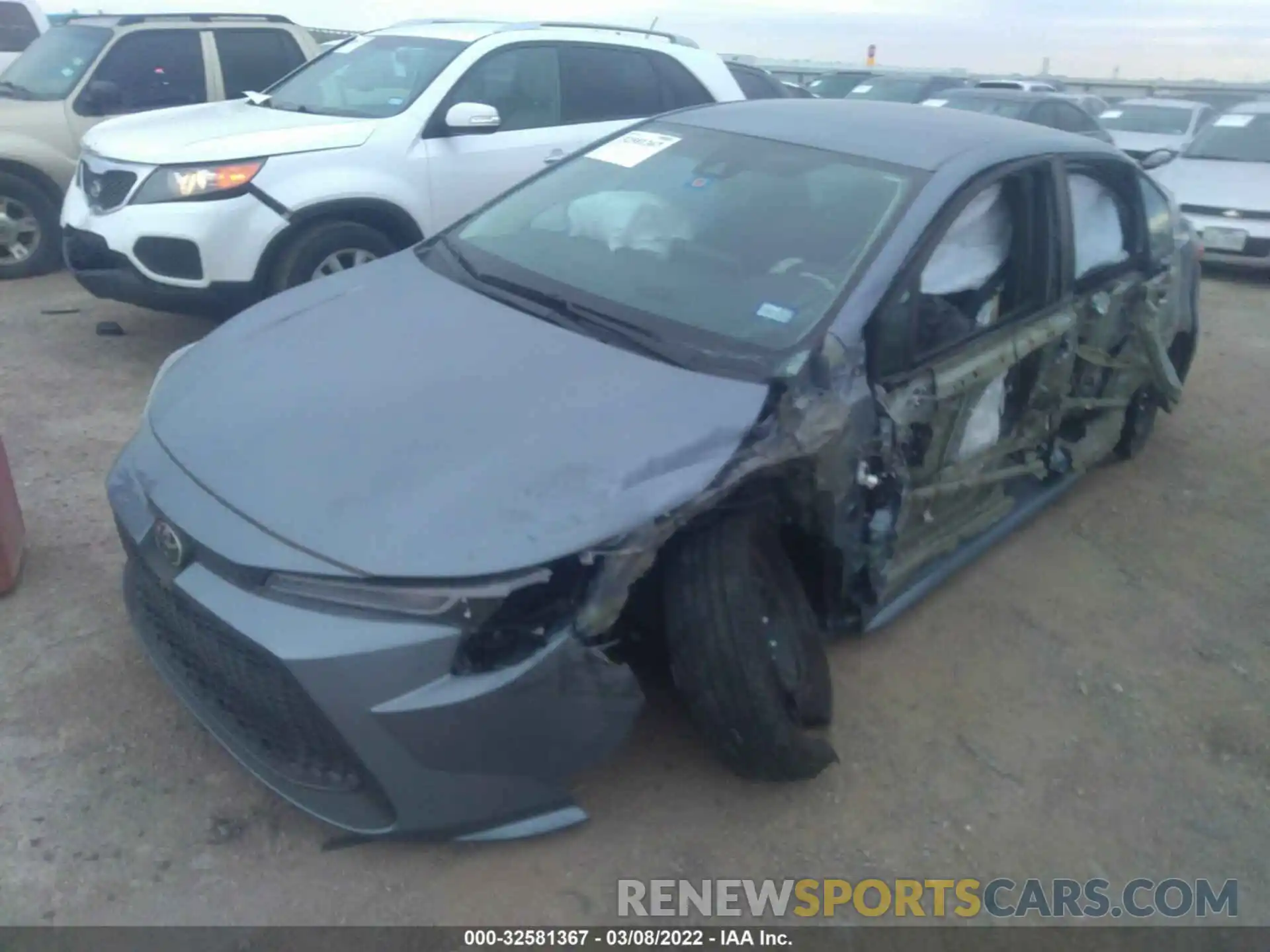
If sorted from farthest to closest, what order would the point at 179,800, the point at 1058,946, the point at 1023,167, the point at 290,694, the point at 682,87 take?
the point at 682,87
the point at 1023,167
the point at 179,800
the point at 1058,946
the point at 290,694

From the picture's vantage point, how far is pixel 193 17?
7.64 meters

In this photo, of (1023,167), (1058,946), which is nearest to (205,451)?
(1058,946)

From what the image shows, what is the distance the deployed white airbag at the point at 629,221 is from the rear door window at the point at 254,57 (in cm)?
511

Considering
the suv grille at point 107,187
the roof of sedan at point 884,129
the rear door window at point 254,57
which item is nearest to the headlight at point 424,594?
the roof of sedan at point 884,129

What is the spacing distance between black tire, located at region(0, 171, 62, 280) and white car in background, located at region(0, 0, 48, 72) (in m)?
3.20

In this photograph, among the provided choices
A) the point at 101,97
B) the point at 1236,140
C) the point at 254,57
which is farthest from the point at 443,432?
the point at 1236,140

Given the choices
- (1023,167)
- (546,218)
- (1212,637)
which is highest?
(1023,167)

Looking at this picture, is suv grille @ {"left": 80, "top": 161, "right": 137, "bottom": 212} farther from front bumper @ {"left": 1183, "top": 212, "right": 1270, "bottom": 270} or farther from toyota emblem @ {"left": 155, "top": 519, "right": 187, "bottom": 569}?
front bumper @ {"left": 1183, "top": 212, "right": 1270, "bottom": 270}

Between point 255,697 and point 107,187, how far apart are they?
4175 mm

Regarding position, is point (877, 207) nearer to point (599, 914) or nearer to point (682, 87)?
point (599, 914)

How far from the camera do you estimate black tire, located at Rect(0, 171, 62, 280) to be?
6996 millimetres

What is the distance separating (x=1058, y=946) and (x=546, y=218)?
2614 millimetres

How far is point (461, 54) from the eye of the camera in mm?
5832

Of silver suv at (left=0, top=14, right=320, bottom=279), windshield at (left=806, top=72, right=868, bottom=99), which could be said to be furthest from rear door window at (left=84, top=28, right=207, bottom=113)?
windshield at (left=806, top=72, right=868, bottom=99)
